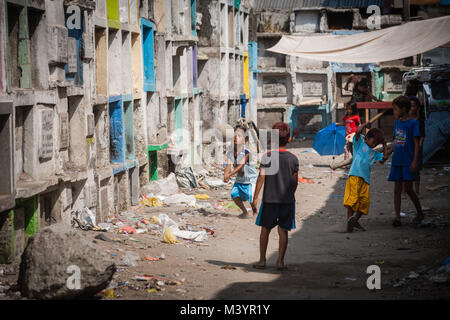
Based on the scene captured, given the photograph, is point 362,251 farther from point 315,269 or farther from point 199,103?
point 199,103

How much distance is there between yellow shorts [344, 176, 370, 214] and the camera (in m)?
7.98

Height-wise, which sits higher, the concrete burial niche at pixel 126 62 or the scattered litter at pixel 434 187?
the concrete burial niche at pixel 126 62

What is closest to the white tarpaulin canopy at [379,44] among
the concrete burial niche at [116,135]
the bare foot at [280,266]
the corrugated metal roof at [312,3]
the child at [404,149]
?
the child at [404,149]

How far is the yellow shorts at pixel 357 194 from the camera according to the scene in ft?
26.2

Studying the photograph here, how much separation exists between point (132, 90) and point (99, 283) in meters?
5.95

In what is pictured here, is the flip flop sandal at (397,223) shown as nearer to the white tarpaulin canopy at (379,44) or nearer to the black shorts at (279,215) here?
the white tarpaulin canopy at (379,44)

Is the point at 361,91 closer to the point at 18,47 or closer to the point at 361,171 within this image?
the point at 361,171

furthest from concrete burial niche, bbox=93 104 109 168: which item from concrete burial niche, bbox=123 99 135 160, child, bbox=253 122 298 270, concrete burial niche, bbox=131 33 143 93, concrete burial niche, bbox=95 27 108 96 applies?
child, bbox=253 122 298 270

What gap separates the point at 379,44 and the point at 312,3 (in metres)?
19.5

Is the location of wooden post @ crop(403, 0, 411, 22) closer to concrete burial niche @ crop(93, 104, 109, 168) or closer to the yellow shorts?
concrete burial niche @ crop(93, 104, 109, 168)

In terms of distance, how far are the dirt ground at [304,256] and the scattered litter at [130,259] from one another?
6 centimetres

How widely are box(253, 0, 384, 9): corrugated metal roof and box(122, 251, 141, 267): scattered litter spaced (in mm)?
23337

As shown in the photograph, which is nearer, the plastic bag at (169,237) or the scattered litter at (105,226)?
the plastic bag at (169,237)
